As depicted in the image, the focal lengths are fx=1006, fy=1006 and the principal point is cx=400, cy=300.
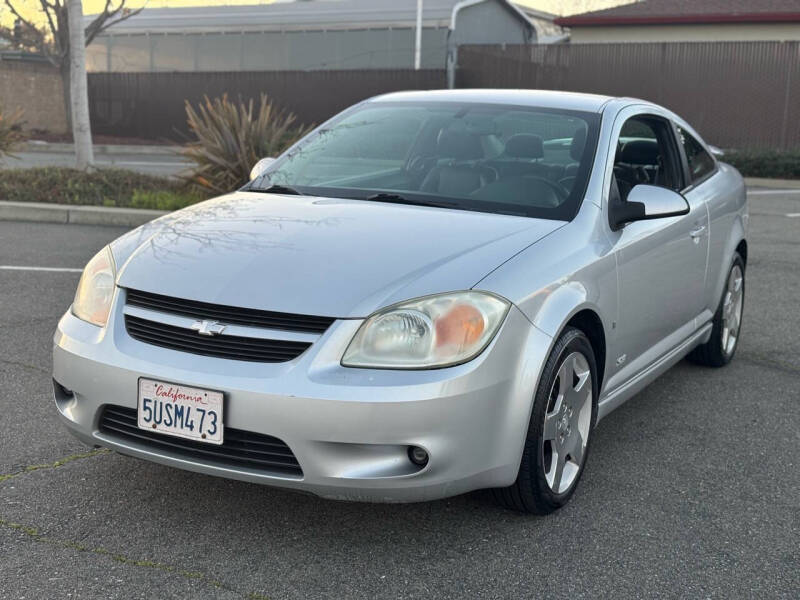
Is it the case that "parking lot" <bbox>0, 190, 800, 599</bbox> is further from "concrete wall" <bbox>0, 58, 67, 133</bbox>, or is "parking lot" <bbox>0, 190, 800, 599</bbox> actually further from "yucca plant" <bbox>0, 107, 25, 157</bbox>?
"concrete wall" <bbox>0, 58, 67, 133</bbox>

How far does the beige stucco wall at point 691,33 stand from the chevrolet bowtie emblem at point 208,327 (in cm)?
2556

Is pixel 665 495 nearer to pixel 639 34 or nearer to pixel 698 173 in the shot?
pixel 698 173

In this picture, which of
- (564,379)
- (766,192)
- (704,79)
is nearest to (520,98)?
(564,379)

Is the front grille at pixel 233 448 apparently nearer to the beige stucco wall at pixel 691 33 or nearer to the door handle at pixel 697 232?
the door handle at pixel 697 232

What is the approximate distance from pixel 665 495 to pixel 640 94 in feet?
66.2

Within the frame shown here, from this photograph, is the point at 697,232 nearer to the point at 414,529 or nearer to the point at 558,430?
the point at 558,430

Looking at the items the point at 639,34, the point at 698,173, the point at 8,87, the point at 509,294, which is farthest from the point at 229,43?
the point at 509,294

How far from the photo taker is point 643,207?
165 inches

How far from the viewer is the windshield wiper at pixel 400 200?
4160 millimetres

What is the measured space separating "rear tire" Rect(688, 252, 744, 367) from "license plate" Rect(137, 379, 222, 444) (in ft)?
11.2

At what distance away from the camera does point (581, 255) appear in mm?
3799

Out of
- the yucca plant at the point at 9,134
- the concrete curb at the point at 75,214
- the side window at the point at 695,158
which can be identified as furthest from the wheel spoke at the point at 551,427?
the yucca plant at the point at 9,134

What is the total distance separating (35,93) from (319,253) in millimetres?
29863

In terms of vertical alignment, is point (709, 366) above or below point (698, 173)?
below
